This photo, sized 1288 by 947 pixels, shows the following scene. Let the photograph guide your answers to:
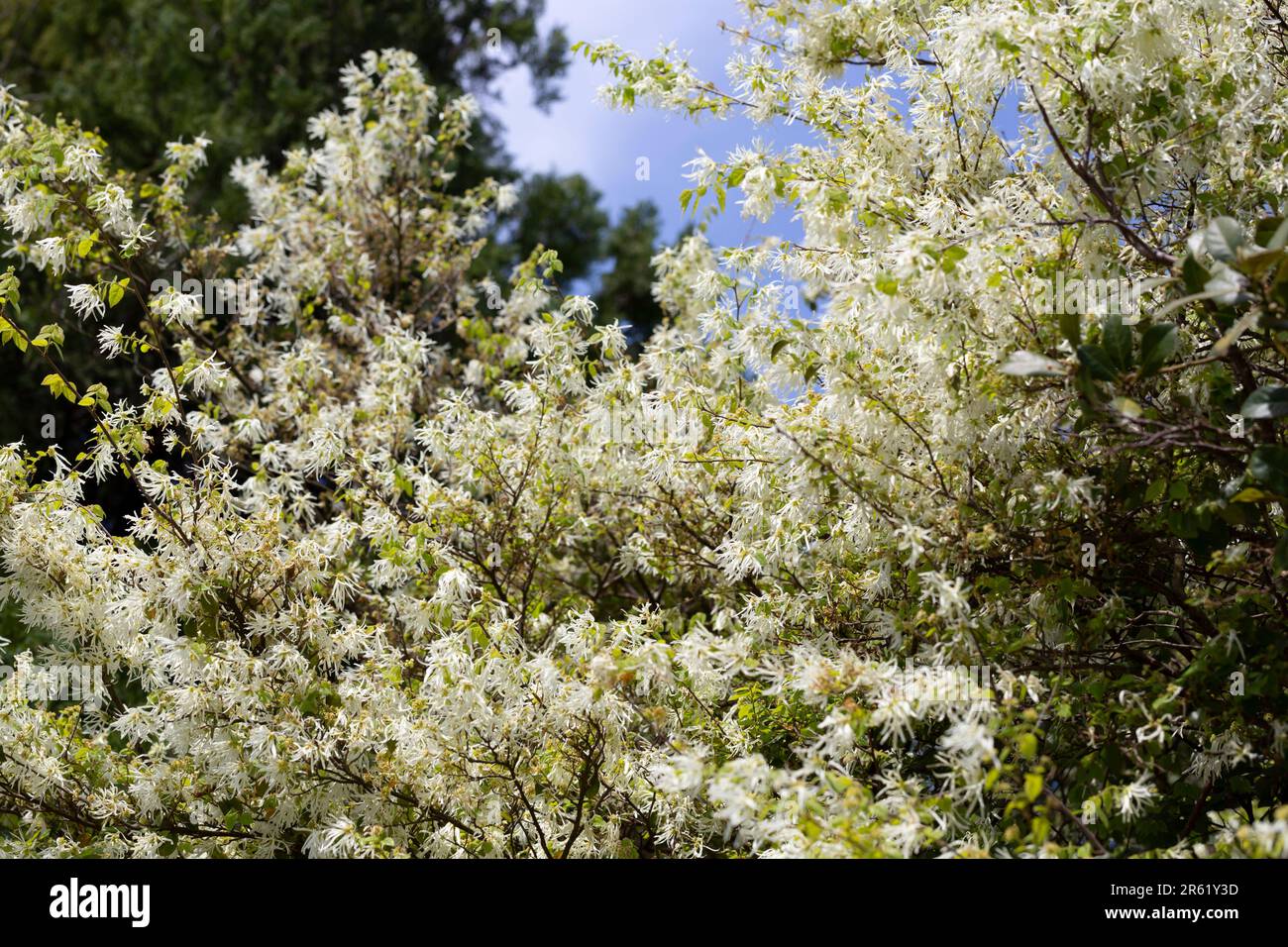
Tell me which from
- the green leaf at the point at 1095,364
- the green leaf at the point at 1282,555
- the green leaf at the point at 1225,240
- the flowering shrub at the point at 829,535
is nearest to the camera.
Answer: the green leaf at the point at 1225,240

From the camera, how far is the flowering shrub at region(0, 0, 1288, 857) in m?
2.87

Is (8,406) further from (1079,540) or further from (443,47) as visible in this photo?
(1079,540)

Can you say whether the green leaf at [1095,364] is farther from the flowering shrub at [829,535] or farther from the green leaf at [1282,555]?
the green leaf at [1282,555]

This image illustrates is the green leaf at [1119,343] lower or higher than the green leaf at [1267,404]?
higher

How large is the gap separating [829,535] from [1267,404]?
1.57 meters

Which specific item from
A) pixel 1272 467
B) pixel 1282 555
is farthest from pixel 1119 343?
pixel 1282 555

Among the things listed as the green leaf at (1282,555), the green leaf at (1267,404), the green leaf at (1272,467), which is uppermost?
the green leaf at (1267,404)

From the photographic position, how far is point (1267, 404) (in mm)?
2553

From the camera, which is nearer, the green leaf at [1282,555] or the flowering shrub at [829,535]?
the green leaf at [1282,555]

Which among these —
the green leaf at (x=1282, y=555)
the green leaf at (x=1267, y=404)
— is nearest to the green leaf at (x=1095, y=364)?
the green leaf at (x=1267, y=404)

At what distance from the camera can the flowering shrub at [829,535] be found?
2871 millimetres

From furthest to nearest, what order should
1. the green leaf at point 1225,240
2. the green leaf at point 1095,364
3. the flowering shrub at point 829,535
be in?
the flowering shrub at point 829,535
the green leaf at point 1095,364
the green leaf at point 1225,240
